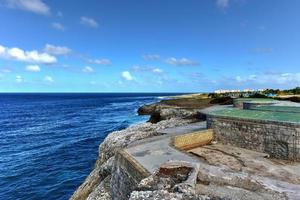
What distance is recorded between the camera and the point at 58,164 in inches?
934

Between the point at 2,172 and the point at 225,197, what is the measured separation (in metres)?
21.0

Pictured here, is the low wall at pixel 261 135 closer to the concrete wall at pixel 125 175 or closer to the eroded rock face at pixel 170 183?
the eroded rock face at pixel 170 183

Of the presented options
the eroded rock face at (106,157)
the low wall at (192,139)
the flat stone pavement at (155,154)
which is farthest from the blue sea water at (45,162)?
the low wall at (192,139)

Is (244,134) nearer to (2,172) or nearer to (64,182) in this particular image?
(64,182)

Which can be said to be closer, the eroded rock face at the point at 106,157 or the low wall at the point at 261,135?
the low wall at the point at 261,135

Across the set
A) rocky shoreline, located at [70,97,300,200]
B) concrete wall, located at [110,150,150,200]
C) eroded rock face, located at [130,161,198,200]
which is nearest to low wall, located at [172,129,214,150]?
rocky shoreline, located at [70,97,300,200]

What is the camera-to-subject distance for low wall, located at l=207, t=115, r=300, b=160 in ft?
39.6

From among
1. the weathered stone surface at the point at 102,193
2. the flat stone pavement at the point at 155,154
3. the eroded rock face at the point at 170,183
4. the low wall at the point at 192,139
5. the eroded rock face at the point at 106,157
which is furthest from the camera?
the eroded rock face at the point at 106,157

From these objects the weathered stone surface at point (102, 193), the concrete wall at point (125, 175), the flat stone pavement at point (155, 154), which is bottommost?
the weathered stone surface at point (102, 193)

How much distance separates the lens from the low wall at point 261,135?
39.6 ft

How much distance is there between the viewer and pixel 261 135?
13.4 meters

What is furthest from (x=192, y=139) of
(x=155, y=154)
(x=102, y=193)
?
(x=102, y=193)

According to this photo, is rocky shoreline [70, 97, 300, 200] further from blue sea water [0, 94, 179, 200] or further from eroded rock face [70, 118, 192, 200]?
blue sea water [0, 94, 179, 200]

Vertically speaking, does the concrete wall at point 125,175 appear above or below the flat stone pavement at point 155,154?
below
